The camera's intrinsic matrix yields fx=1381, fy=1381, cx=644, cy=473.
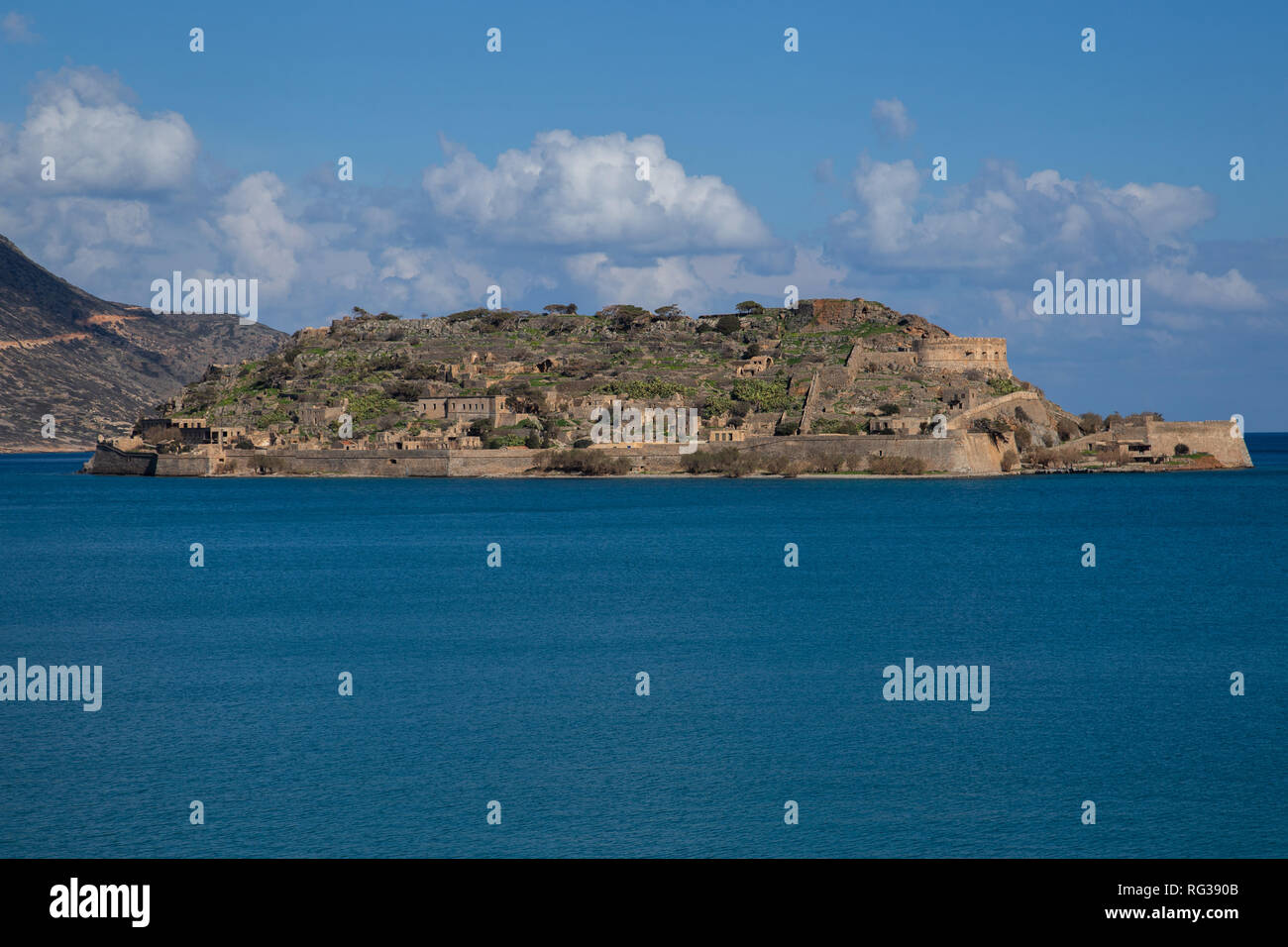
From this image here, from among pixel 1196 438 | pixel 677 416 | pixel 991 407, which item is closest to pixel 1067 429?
pixel 1196 438

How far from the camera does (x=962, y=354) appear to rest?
99.1 meters

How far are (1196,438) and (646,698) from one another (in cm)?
8368

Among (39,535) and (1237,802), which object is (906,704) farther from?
(39,535)

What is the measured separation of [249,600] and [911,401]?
6133cm

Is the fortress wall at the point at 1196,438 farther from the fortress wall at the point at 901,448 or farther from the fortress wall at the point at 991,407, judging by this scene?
the fortress wall at the point at 901,448

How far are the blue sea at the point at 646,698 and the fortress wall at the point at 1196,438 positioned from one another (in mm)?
45756

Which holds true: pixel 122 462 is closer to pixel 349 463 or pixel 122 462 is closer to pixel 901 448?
pixel 349 463

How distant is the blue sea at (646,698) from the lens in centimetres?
1529

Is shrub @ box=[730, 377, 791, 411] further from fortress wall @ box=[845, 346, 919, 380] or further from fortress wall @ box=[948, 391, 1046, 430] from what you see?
fortress wall @ box=[948, 391, 1046, 430]

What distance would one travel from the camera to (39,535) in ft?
175

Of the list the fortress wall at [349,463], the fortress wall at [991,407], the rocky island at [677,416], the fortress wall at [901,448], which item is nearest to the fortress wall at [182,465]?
the rocky island at [677,416]

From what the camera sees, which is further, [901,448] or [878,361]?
[878,361]
